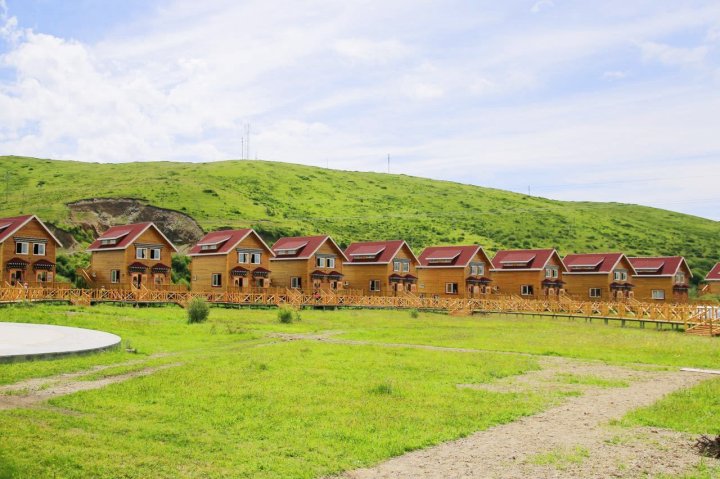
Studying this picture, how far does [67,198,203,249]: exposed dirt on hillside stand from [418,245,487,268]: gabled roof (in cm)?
3127

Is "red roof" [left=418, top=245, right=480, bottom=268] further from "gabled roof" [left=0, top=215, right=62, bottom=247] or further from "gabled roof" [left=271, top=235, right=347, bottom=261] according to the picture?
"gabled roof" [left=0, top=215, right=62, bottom=247]

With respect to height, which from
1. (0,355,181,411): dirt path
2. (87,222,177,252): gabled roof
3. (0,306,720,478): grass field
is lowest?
(0,306,720,478): grass field

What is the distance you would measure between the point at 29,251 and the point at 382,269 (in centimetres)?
3467

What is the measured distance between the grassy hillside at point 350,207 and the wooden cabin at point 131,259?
74.0ft

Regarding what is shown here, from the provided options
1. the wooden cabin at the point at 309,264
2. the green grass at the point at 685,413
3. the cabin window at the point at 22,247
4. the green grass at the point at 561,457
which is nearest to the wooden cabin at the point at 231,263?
the wooden cabin at the point at 309,264

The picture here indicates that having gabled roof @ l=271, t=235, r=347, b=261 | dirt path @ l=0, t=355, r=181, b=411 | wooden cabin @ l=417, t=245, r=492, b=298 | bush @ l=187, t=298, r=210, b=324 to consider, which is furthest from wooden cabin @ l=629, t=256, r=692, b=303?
dirt path @ l=0, t=355, r=181, b=411

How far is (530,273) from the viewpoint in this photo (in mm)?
76438

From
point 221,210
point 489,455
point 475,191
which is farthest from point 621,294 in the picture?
point 475,191

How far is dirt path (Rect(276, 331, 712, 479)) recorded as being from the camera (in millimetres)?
11305

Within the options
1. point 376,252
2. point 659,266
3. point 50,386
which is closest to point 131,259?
point 376,252

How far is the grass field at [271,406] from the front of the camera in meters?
11.4

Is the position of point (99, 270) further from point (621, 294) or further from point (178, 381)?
point (621, 294)

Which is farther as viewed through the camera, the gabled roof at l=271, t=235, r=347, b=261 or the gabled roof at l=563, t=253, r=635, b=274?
the gabled roof at l=563, t=253, r=635, b=274

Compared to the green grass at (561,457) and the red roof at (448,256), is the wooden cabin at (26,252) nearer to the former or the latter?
the red roof at (448,256)
